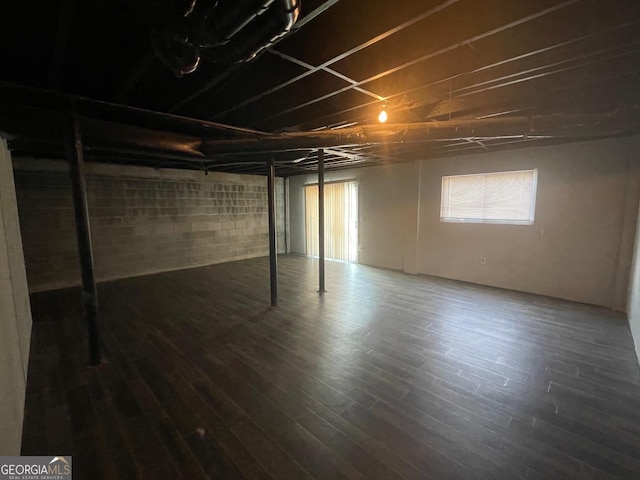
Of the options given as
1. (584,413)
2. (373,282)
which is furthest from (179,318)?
(584,413)

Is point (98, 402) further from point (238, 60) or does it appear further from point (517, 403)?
point (517, 403)

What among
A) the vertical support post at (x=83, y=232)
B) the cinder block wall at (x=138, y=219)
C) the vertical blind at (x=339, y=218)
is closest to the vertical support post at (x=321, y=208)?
the vertical blind at (x=339, y=218)

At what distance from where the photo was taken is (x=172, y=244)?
607cm

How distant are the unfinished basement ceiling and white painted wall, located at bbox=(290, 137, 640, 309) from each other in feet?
5.14

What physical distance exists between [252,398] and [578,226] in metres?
4.86

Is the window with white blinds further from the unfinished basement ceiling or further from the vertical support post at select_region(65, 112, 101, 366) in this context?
the vertical support post at select_region(65, 112, 101, 366)

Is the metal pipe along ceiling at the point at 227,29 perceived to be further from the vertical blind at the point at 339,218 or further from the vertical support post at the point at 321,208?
the vertical blind at the point at 339,218

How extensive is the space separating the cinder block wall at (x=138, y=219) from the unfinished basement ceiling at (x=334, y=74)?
1.57 m

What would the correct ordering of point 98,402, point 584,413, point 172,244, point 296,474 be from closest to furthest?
1. point 296,474
2. point 584,413
3. point 98,402
4. point 172,244

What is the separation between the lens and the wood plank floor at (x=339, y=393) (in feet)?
5.02

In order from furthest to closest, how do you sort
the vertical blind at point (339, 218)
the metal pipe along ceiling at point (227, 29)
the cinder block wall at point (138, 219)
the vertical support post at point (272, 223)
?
the vertical blind at point (339, 218), the cinder block wall at point (138, 219), the vertical support post at point (272, 223), the metal pipe along ceiling at point (227, 29)

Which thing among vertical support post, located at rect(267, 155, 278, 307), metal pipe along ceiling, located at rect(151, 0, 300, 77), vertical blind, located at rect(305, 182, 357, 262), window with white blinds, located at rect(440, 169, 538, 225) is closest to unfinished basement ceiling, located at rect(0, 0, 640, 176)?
metal pipe along ceiling, located at rect(151, 0, 300, 77)

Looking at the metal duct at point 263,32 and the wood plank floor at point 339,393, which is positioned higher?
the metal duct at point 263,32

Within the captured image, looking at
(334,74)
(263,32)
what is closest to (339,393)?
(263,32)
